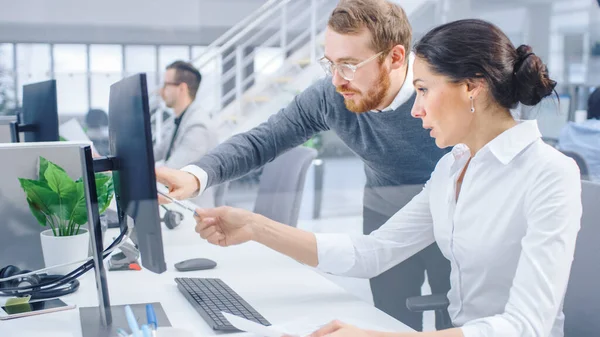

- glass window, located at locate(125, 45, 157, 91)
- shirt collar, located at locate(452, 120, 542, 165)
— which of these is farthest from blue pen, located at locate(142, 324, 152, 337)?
glass window, located at locate(125, 45, 157, 91)

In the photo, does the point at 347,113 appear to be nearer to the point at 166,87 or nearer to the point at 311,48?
the point at 166,87

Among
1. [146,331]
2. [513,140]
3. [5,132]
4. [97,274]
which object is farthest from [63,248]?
[513,140]

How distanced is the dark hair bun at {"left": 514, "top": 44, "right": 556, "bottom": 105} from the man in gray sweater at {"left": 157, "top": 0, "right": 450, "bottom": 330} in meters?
0.35

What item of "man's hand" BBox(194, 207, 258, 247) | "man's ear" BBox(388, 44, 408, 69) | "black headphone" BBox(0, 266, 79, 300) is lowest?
"black headphone" BBox(0, 266, 79, 300)

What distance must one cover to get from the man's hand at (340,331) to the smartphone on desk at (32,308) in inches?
19.3

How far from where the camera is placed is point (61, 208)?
3.73 feet

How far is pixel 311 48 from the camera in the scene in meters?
4.96

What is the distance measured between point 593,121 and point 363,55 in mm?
1966

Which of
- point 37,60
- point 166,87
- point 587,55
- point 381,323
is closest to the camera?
point 381,323

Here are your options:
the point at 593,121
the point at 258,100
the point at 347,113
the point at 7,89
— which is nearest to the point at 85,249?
the point at 347,113

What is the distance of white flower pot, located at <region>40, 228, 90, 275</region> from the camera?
3.81 ft

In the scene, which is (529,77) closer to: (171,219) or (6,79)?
(171,219)

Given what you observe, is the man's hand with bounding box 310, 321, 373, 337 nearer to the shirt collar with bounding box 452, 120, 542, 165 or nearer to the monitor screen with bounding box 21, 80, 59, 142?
the shirt collar with bounding box 452, 120, 542, 165

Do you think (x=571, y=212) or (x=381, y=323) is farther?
(x=381, y=323)
